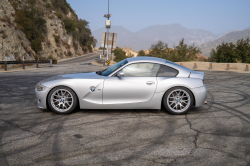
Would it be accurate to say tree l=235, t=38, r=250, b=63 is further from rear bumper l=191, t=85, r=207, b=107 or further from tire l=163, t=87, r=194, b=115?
tire l=163, t=87, r=194, b=115

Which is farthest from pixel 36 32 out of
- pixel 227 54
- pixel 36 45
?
pixel 227 54

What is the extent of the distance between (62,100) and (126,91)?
1636mm

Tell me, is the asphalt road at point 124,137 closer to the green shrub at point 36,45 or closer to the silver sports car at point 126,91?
the silver sports car at point 126,91

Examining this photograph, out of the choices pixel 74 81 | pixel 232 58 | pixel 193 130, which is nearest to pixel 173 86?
pixel 193 130

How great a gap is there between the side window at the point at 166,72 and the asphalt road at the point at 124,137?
1.03 m

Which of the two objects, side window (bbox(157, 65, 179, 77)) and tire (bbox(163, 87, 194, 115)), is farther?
side window (bbox(157, 65, 179, 77))

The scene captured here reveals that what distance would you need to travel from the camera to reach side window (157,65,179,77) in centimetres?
591

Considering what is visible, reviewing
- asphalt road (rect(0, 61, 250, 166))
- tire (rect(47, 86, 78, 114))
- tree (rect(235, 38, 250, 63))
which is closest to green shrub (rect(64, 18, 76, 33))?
tree (rect(235, 38, 250, 63))

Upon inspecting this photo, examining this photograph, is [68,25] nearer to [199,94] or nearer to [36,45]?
[36,45]

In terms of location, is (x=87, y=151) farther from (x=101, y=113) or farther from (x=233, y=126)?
(x=233, y=126)

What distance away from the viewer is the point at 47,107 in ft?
19.1

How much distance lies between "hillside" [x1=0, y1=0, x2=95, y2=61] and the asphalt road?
92.2ft

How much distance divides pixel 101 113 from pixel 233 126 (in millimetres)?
3161

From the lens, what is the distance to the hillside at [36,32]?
1243 inches
